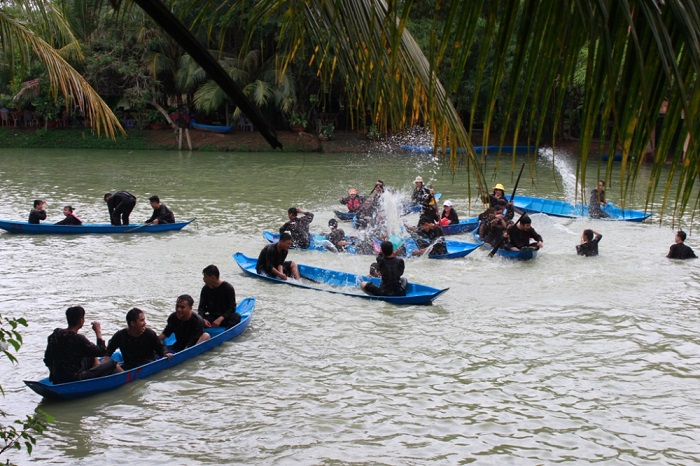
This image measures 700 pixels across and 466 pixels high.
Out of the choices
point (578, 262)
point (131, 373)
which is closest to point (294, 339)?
point (131, 373)

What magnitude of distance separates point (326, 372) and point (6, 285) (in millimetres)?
6948

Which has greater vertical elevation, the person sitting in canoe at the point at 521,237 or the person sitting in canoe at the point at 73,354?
the person sitting in canoe at the point at 521,237

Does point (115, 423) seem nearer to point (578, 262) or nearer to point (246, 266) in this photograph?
point (246, 266)

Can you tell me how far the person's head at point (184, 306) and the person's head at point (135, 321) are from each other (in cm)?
63

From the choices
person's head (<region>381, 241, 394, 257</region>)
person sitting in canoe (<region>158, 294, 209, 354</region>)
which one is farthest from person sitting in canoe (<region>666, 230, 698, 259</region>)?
person sitting in canoe (<region>158, 294, 209, 354</region>)

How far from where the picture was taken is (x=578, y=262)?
1535 cm

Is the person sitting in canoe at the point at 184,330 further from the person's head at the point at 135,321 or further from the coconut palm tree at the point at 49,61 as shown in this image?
the coconut palm tree at the point at 49,61

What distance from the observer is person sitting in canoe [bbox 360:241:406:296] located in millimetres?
11997

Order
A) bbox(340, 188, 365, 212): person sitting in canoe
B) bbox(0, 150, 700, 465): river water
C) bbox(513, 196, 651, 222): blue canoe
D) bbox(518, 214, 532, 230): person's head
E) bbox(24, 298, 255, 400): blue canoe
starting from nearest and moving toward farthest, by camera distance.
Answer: bbox(0, 150, 700, 465): river water, bbox(24, 298, 255, 400): blue canoe, bbox(518, 214, 532, 230): person's head, bbox(513, 196, 651, 222): blue canoe, bbox(340, 188, 365, 212): person sitting in canoe

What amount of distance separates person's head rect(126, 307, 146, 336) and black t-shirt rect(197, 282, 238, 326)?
66.9 inches

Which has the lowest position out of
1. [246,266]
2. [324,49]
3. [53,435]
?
[53,435]

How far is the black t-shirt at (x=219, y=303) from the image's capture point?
10.4 metres

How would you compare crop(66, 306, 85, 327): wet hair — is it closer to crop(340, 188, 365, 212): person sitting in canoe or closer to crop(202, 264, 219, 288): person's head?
crop(202, 264, 219, 288): person's head

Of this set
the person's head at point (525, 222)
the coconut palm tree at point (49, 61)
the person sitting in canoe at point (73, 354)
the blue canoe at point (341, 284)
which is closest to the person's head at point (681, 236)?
the person's head at point (525, 222)
